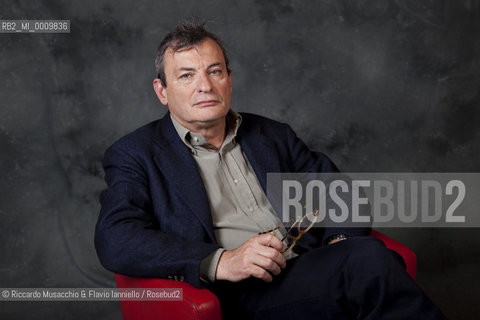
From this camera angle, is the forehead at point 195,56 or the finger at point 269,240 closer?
the finger at point 269,240

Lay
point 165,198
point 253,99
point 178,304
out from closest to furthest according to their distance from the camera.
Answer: point 178,304 < point 165,198 < point 253,99

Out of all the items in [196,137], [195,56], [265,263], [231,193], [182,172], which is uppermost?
[195,56]

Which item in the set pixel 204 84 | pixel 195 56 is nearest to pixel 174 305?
pixel 204 84

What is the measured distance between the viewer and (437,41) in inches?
150

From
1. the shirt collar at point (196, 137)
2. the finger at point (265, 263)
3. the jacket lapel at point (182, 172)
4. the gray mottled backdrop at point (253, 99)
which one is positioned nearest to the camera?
the finger at point (265, 263)

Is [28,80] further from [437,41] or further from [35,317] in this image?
[437,41]

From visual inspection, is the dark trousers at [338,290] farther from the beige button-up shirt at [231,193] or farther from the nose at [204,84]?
the nose at [204,84]

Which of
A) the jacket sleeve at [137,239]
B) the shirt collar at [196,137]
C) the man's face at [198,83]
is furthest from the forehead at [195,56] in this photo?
the jacket sleeve at [137,239]

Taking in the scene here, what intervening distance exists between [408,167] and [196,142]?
202 cm

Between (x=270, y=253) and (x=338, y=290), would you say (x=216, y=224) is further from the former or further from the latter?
(x=338, y=290)

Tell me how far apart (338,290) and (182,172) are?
80cm

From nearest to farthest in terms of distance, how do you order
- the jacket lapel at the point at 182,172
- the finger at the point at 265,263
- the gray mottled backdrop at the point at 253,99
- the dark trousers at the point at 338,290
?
the dark trousers at the point at 338,290 < the finger at the point at 265,263 < the jacket lapel at the point at 182,172 < the gray mottled backdrop at the point at 253,99

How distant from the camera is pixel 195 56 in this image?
7.79ft

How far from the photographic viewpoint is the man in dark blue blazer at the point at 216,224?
192 centimetres
